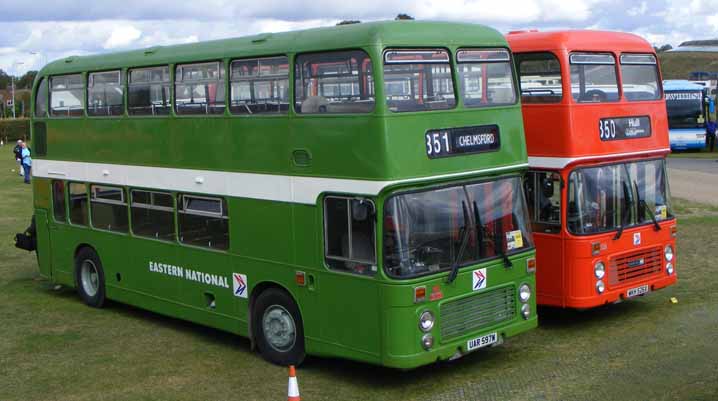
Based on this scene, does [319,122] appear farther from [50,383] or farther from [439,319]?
[50,383]

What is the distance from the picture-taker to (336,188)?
9992 mm

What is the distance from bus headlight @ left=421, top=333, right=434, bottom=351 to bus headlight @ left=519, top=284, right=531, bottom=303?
1.59 metres

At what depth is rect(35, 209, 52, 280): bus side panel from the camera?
1572 centimetres

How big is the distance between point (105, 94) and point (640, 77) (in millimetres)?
7846

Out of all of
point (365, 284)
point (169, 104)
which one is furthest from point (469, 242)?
point (169, 104)

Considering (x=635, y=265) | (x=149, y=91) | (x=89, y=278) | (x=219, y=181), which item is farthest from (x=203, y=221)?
(x=635, y=265)

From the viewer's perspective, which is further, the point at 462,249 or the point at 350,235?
the point at 462,249

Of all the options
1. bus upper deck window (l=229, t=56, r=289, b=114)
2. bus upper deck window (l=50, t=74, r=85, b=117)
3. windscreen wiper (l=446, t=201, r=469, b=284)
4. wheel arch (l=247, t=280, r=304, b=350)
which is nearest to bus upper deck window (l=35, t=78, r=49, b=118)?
bus upper deck window (l=50, t=74, r=85, b=117)

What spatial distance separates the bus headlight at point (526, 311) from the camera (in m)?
11.0

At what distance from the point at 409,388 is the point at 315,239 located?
195cm

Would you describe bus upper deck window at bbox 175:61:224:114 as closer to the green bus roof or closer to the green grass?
the green bus roof

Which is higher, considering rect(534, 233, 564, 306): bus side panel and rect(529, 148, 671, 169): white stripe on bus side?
rect(529, 148, 671, 169): white stripe on bus side

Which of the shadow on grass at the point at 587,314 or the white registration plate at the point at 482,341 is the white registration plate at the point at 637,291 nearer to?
the shadow on grass at the point at 587,314

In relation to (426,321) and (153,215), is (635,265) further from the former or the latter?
(153,215)
